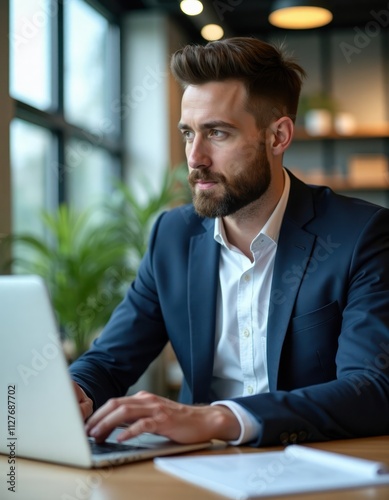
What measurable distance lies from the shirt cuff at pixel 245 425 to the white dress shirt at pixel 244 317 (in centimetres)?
56

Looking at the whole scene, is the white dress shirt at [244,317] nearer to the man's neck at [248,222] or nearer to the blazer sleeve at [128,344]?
the man's neck at [248,222]

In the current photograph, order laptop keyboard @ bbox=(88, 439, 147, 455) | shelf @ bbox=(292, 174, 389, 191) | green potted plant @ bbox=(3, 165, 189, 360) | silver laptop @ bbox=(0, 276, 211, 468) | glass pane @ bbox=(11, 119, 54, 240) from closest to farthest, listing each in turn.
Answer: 1. silver laptop @ bbox=(0, 276, 211, 468)
2. laptop keyboard @ bbox=(88, 439, 147, 455)
3. green potted plant @ bbox=(3, 165, 189, 360)
4. glass pane @ bbox=(11, 119, 54, 240)
5. shelf @ bbox=(292, 174, 389, 191)

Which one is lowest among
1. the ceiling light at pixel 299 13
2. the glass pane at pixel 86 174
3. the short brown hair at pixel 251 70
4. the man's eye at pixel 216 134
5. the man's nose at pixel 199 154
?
the man's nose at pixel 199 154

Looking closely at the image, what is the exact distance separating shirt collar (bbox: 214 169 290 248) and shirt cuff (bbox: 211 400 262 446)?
0.73 m

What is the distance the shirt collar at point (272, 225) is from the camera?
2129 millimetres

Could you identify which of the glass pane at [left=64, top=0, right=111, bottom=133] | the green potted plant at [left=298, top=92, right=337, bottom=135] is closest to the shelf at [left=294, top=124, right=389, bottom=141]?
the green potted plant at [left=298, top=92, right=337, bottom=135]

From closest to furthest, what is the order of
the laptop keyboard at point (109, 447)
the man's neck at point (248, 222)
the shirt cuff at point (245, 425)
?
the laptop keyboard at point (109, 447) < the shirt cuff at point (245, 425) < the man's neck at point (248, 222)

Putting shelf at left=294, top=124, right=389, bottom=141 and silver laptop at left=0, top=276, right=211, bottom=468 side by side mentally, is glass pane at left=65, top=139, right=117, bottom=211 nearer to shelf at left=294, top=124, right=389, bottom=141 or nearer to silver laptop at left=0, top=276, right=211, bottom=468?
shelf at left=294, top=124, right=389, bottom=141

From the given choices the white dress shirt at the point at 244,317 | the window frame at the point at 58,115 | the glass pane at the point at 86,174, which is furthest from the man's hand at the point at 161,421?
the glass pane at the point at 86,174

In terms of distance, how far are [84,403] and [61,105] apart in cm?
343

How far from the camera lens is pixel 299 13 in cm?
493

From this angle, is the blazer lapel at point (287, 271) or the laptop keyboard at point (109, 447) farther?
the blazer lapel at point (287, 271)

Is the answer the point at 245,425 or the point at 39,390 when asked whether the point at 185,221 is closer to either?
the point at 245,425

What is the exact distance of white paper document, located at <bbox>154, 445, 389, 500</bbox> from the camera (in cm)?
111
